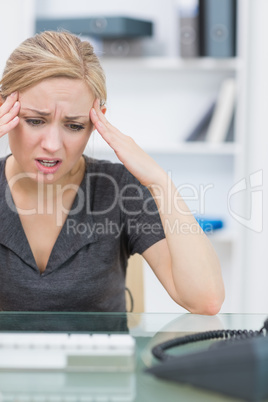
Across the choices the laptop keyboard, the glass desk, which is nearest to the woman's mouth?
the glass desk

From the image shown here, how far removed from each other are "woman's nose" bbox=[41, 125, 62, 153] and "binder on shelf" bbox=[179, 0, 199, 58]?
1.42 metres

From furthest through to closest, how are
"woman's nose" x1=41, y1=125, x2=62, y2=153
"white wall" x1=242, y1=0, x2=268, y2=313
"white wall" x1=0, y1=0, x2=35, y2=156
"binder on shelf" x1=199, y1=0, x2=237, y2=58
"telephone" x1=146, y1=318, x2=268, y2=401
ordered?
"white wall" x1=0, y1=0, x2=35, y2=156 < "white wall" x1=242, y1=0, x2=268, y2=313 < "binder on shelf" x1=199, y1=0, x2=237, y2=58 < "woman's nose" x1=41, y1=125, x2=62, y2=153 < "telephone" x1=146, y1=318, x2=268, y2=401

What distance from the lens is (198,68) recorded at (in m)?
2.78

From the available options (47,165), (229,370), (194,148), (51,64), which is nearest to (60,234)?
(47,165)

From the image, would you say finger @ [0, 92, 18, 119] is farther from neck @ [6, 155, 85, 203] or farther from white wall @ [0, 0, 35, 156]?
white wall @ [0, 0, 35, 156]

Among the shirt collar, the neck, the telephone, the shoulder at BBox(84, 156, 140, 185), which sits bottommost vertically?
the telephone

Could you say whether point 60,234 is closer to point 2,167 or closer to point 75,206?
point 75,206

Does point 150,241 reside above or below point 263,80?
below

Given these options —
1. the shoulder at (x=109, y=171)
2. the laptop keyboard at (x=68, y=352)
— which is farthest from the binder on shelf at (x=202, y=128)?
the laptop keyboard at (x=68, y=352)

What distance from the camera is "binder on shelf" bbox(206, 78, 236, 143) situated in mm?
2729

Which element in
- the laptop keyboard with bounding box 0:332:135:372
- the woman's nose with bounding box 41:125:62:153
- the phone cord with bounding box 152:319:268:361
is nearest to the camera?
the laptop keyboard with bounding box 0:332:135:372

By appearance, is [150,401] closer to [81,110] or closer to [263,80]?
[81,110]

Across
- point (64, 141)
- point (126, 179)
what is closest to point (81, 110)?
point (64, 141)

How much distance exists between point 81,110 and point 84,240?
0.34 metres
